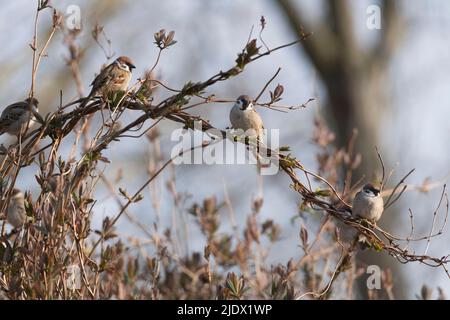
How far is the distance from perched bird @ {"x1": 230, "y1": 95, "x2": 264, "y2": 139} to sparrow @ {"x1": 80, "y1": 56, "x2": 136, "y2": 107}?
0.61 m

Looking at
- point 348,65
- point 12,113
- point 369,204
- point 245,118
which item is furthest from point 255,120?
point 348,65

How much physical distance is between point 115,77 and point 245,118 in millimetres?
754

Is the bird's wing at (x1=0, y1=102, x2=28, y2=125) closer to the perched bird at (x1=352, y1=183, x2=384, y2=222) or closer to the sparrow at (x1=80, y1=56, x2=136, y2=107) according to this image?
the sparrow at (x1=80, y1=56, x2=136, y2=107)

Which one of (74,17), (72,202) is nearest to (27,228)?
(72,202)

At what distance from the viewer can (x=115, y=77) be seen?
399 centimetres

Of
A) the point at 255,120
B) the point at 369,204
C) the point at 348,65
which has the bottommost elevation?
the point at 369,204

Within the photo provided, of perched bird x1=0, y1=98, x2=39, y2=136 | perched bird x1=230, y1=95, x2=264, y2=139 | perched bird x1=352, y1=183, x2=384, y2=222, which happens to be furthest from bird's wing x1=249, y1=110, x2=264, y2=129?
perched bird x1=0, y1=98, x2=39, y2=136

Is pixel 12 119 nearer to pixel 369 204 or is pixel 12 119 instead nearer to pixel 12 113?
pixel 12 113

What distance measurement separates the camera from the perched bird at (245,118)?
14.0 ft

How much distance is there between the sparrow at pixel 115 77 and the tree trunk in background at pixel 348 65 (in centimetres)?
547

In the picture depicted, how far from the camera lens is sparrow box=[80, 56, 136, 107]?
3775 mm

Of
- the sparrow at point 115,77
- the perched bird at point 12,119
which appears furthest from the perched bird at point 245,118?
the perched bird at point 12,119
